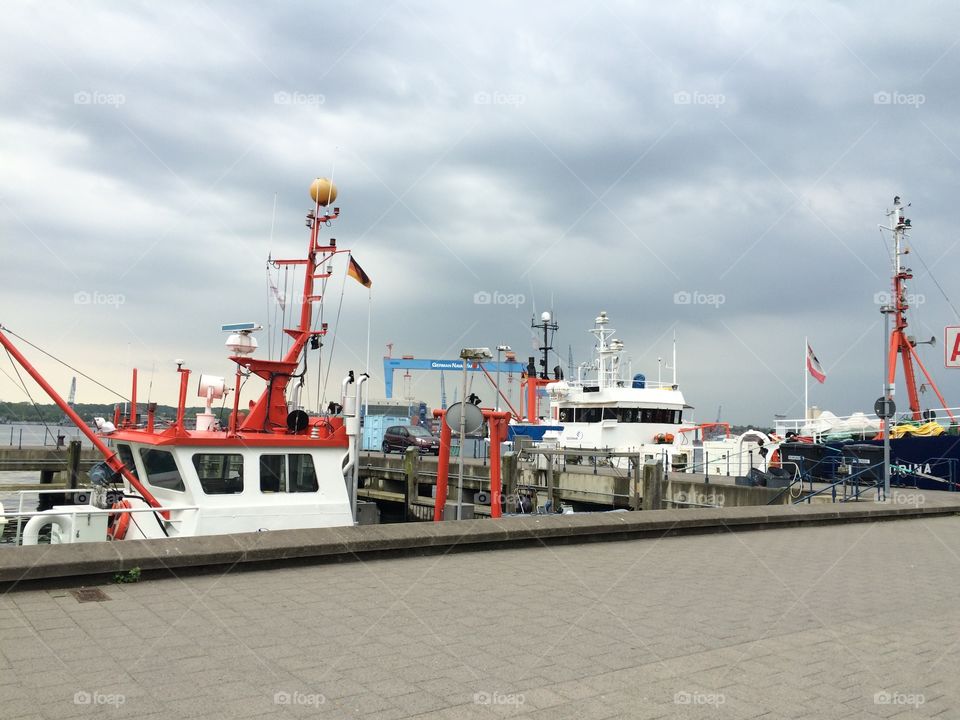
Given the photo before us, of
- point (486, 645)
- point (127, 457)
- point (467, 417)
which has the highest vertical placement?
point (467, 417)

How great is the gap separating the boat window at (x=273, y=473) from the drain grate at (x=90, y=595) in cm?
666

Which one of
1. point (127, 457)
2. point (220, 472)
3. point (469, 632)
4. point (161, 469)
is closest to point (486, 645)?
point (469, 632)

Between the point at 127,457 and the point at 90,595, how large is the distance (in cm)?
817

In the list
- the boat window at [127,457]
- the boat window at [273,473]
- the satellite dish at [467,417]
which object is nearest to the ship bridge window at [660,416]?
the satellite dish at [467,417]

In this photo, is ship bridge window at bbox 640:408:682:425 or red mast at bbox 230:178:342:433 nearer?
red mast at bbox 230:178:342:433

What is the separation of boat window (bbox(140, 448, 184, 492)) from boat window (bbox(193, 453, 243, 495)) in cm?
37

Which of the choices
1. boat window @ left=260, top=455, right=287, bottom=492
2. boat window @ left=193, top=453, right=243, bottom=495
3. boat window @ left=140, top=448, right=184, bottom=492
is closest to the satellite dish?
boat window @ left=260, top=455, right=287, bottom=492

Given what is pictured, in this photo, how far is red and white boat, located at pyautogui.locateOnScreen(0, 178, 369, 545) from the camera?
12.4 meters

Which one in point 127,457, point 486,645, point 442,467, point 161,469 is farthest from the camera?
point 442,467

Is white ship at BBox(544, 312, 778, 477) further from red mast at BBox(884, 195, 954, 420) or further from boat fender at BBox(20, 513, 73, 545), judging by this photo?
boat fender at BBox(20, 513, 73, 545)

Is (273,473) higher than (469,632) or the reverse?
higher

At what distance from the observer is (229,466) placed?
12711 millimetres

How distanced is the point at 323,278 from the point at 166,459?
539 centimetres

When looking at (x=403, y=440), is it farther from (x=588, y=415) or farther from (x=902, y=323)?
(x=902, y=323)
